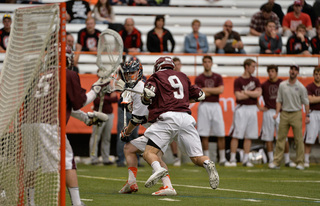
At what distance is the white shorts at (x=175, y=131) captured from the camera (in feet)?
24.2

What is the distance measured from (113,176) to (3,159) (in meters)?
4.45

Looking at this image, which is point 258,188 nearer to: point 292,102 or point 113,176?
point 113,176

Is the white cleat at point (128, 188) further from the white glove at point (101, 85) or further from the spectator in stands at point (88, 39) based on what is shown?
the spectator in stands at point (88, 39)

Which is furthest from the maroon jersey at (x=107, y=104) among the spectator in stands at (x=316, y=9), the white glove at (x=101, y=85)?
the spectator in stands at (x=316, y=9)

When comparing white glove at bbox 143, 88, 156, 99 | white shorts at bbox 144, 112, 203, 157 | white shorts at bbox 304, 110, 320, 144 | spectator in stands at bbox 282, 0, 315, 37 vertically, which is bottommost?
white shorts at bbox 304, 110, 320, 144

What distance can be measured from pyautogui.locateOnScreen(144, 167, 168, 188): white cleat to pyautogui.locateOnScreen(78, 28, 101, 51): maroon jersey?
828cm

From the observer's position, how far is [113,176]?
413 inches

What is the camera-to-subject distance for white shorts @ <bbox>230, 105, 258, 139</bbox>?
13367mm

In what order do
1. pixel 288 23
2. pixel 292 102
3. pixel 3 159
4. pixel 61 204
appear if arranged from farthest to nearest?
pixel 288 23
pixel 292 102
pixel 3 159
pixel 61 204

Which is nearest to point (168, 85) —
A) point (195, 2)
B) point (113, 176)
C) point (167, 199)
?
point (167, 199)

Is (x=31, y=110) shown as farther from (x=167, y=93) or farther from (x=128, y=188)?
(x=128, y=188)

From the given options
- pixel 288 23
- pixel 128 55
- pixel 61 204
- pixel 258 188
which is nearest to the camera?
pixel 61 204

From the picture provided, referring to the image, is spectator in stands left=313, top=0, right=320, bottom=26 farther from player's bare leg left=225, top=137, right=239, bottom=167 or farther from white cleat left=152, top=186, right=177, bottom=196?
white cleat left=152, top=186, right=177, bottom=196

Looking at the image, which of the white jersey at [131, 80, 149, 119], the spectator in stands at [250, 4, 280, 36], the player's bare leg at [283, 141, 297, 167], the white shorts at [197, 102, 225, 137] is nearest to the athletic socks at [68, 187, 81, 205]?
the white jersey at [131, 80, 149, 119]
